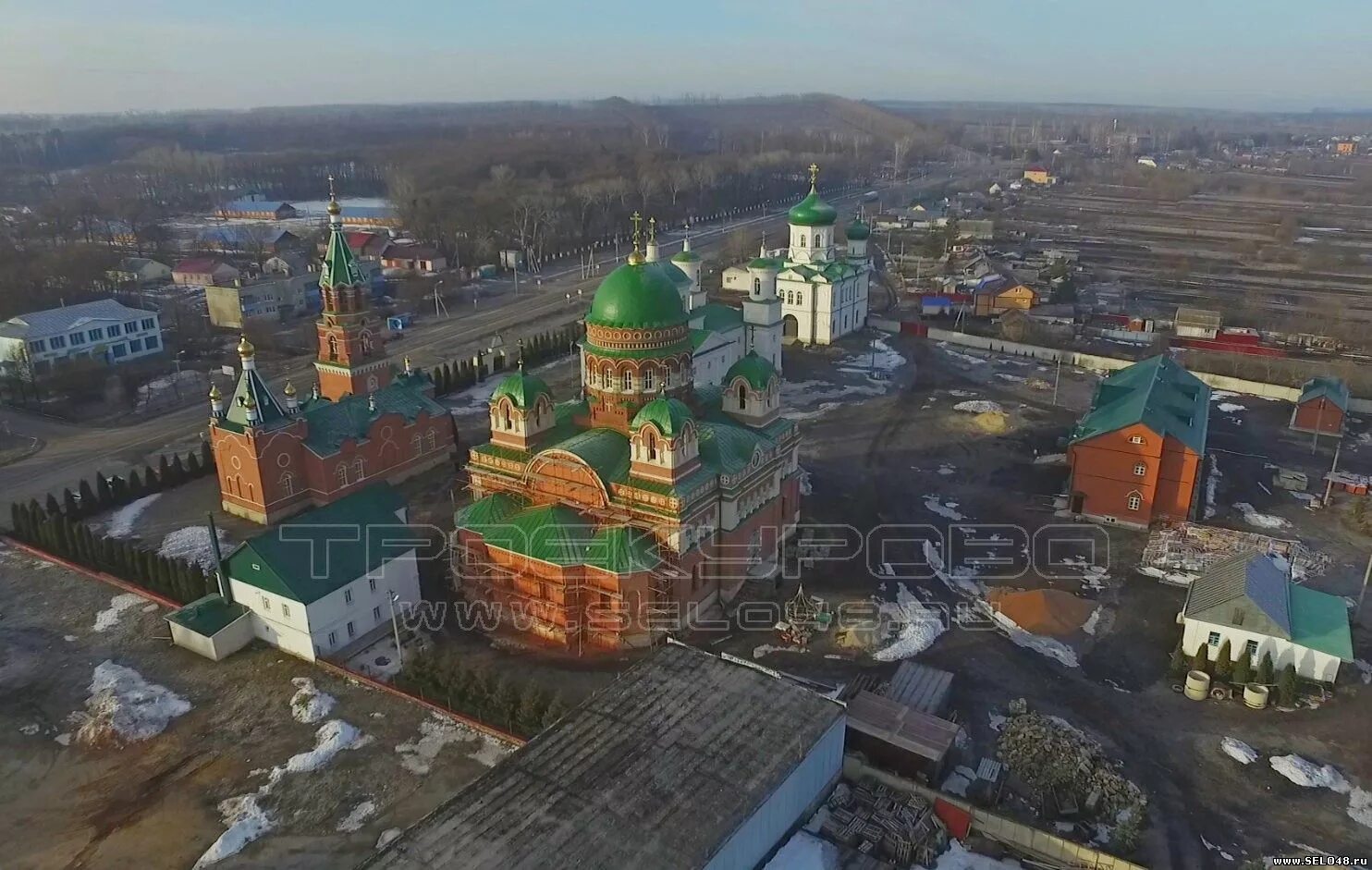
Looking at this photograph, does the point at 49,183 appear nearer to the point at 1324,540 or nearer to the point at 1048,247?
the point at 1048,247

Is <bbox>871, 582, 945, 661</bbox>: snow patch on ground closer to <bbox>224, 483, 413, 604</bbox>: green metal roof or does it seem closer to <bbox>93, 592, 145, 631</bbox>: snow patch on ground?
<bbox>224, 483, 413, 604</bbox>: green metal roof

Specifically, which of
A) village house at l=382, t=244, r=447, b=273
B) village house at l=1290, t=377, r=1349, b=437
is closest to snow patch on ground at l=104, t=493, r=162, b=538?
village house at l=382, t=244, r=447, b=273

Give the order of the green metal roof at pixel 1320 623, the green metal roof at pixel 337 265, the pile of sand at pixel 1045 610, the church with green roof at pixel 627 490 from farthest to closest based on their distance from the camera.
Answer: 1. the green metal roof at pixel 337 265
2. the pile of sand at pixel 1045 610
3. the church with green roof at pixel 627 490
4. the green metal roof at pixel 1320 623

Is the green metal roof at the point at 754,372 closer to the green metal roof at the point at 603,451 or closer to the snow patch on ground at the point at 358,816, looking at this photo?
the green metal roof at the point at 603,451

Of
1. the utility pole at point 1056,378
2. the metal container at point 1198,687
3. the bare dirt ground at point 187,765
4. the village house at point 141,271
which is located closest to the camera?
the bare dirt ground at point 187,765

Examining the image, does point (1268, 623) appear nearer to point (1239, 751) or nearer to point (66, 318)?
point (1239, 751)

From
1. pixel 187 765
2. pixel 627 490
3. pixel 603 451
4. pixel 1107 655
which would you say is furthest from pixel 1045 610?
pixel 187 765

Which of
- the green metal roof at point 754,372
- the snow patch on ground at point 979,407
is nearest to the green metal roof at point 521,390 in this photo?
the green metal roof at point 754,372

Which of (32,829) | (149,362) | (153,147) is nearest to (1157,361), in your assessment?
(32,829)
